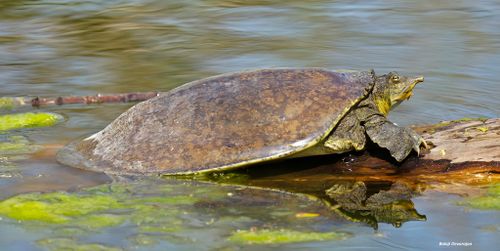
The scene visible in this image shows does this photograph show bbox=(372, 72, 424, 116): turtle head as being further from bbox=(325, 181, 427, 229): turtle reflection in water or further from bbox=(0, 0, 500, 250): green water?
bbox=(0, 0, 500, 250): green water

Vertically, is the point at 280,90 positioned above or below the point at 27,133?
above

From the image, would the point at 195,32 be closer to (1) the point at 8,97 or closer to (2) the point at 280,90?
(1) the point at 8,97

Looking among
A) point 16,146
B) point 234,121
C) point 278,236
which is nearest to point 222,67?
point 16,146

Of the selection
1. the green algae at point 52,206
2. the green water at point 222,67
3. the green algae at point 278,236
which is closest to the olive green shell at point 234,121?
the green water at point 222,67

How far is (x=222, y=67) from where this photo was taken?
6.62 meters

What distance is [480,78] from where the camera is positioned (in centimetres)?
624

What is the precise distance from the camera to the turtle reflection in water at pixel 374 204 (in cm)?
365

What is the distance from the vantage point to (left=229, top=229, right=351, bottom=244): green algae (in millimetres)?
Result: 3396

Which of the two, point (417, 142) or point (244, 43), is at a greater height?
point (417, 142)

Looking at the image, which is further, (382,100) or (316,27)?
(316,27)

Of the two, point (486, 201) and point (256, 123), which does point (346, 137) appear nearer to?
point (256, 123)

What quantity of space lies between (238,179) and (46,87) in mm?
A: 2682

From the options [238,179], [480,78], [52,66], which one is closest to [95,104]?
[52,66]

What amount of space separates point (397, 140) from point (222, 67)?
9.53 ft
